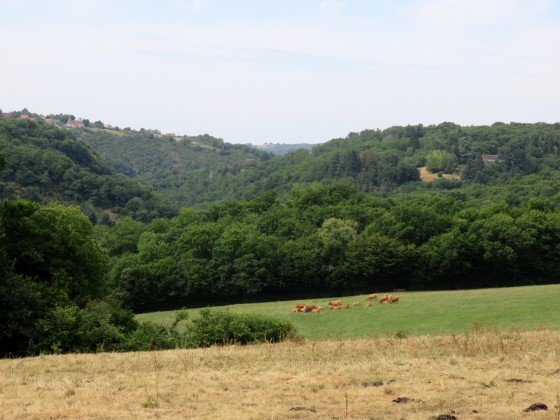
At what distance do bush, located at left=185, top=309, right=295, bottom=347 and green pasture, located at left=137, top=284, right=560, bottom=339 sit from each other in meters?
10.5

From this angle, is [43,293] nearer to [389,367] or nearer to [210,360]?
[210,360]

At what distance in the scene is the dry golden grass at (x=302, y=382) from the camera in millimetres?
11047

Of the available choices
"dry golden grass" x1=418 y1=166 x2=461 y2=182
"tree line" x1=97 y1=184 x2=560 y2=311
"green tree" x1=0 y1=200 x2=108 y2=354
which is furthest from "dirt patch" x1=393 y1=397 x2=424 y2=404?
"dry golden grass" x1=418 y1=166 x2=461 y2=182

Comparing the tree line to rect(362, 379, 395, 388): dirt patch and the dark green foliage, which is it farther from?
the dark green foliage

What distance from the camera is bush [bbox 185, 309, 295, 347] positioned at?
2408 cm

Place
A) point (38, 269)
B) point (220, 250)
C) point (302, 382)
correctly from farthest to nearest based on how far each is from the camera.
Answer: point (220, 250) → point (38, 269) → point (302, 382)

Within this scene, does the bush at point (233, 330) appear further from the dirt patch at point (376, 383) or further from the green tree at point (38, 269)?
the dirt patch at point (376, 383)

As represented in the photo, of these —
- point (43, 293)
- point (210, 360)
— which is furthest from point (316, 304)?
point (210, 360)

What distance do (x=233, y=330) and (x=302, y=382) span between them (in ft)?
37.3

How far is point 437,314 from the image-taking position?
4356cm

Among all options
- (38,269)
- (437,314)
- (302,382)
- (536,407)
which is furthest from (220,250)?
(536,407)

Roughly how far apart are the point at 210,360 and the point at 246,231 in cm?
6274

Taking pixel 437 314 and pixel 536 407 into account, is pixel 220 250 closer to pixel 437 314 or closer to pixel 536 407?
pixel 437 314

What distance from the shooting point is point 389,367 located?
1441cm
